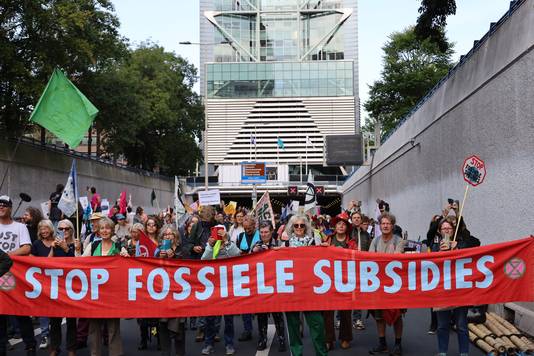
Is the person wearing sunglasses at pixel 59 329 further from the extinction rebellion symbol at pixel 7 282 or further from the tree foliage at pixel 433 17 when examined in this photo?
the tree foliage at pixel 433 17

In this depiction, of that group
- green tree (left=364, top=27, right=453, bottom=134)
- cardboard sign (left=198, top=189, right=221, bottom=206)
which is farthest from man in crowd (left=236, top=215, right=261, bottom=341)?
green tree (left=364, top=27, right=453, bottom=134)

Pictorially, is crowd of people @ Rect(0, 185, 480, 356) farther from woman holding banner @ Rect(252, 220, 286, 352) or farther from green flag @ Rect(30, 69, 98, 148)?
green flag @ Rect(30, 69, 98, 148)

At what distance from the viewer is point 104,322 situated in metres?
8.47

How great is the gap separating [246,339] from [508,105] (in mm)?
6071

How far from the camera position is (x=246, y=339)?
9750 millimetres

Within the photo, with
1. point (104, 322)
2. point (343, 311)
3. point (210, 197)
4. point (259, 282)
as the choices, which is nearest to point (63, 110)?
point (104, 322)

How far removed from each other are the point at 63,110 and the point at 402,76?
53.1 m

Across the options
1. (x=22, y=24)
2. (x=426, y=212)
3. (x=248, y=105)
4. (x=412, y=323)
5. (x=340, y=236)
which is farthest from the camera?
(x=248, y=105)

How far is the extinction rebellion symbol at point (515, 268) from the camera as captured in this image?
7887mm

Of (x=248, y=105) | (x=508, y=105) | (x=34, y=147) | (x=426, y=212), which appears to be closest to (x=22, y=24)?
(x=34, y=147)

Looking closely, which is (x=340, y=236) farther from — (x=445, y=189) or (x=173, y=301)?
(x=445, y=189)

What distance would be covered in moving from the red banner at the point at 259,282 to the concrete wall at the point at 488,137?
188 centimetres

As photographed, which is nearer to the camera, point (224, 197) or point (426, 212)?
point (426, 212)

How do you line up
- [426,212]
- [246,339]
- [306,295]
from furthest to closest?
1. [426,212]
2. [246,339]
3. [306,295]
